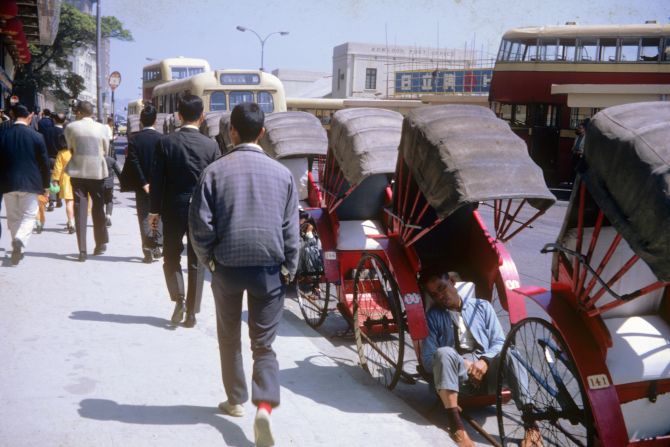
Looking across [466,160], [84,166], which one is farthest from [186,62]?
[466,160]

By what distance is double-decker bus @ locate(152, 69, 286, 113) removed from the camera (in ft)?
65.9

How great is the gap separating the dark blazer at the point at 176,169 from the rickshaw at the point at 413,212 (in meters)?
1.32

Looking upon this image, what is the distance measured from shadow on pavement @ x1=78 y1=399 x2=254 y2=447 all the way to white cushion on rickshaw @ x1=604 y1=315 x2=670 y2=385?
2046 mm

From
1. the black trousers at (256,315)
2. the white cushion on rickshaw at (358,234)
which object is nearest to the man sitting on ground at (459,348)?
the black trousers at (256,315)

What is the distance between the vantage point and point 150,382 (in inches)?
187

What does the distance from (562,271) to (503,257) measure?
1175mm

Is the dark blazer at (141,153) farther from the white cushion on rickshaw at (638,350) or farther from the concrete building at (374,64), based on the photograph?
the concrete building at (374,64)

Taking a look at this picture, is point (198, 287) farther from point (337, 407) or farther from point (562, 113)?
point (562, 113)

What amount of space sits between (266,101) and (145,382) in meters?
16.5

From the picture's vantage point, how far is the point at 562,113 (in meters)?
22.4

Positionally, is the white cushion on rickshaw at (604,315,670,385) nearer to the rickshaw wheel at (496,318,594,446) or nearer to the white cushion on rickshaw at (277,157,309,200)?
the rickshaw wheel at (496,318,594,446)

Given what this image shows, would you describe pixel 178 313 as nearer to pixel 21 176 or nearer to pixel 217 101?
pixel 21 176

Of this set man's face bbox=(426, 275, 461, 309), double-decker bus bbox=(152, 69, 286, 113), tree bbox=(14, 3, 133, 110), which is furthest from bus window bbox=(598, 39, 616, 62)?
tree bbox=(14, 3, 133, 110)

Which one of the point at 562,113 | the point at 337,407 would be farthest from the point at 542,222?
the point at 337,407
